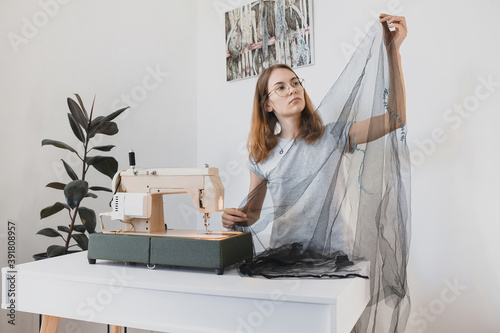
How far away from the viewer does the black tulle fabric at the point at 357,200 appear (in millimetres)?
1143

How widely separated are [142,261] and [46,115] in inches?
43.7

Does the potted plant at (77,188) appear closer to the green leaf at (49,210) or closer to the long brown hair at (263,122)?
the green leaf at (49,210)

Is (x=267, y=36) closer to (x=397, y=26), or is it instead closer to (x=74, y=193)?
(x=397, y=26)

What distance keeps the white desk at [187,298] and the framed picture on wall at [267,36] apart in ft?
5.15

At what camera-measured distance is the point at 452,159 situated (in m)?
1.78

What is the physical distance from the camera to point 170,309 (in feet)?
3.37

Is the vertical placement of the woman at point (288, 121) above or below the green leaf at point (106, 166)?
Result: above

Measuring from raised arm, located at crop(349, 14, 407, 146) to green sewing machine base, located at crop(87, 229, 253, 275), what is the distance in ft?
1.62

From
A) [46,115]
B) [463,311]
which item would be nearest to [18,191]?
[46,115]

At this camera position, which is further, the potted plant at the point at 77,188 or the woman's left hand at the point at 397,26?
the potted plant at the point at 77,188

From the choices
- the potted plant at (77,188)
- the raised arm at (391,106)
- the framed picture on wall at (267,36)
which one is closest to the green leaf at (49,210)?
the potted plant at (77,188)

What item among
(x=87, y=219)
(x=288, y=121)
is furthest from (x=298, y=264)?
(x=87, y=219)

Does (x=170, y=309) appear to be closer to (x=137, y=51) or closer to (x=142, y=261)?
(x=142, y=261)

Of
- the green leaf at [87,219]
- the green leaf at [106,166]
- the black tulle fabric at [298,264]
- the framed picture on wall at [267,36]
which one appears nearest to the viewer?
the black tulle fabric at [298,264]
